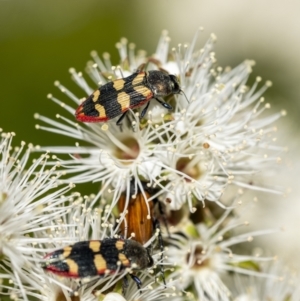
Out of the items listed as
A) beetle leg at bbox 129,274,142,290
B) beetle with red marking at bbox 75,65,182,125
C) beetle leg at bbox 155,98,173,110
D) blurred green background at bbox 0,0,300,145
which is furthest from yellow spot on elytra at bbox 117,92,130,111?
blurred green background at bbox 0,0,300,145

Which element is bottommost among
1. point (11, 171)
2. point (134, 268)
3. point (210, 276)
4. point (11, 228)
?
point (210, 276)

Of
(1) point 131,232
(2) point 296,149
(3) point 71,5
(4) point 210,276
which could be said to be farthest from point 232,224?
(3) point 71,5

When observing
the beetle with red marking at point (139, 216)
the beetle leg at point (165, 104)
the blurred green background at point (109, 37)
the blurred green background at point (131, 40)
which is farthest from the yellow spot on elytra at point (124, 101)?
the blurred green background at point (109, 37)

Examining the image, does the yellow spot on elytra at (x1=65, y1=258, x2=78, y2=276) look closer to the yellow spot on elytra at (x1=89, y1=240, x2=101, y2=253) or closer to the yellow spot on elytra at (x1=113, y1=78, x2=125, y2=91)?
the yellow spot on elytra at (x1=89, y1=240, x2=101, y2=253)

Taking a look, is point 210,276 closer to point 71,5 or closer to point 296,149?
point 296,149

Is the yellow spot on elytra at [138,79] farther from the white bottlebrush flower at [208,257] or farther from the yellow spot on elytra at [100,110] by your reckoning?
the white bottlebrush flower at [208,257]

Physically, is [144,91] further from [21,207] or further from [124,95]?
[21,207]
